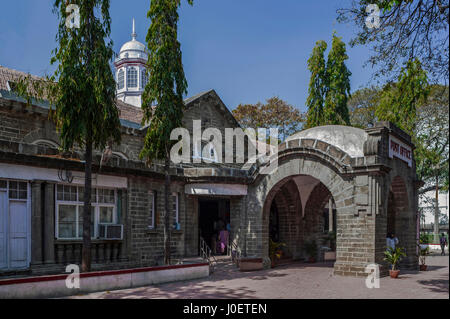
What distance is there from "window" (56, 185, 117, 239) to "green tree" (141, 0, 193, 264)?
1722 millimetres

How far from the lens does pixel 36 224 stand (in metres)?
10.9

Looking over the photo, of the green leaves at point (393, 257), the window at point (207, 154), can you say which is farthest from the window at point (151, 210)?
the green leaves at point (393, 257)

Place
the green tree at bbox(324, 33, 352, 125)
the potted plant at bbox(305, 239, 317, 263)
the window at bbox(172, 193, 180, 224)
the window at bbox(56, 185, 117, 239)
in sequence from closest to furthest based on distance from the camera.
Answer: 1. the window at bbox(56, 185, 117, 239)
2. the window at bbox(172, 193, 180, 224)
3. the potted plant at bbox(305, 239, 317, 263)
4. the green tree at bbox(324, 33, 352, 125)

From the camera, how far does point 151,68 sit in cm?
1309

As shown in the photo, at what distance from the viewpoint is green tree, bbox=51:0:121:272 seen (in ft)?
33.4

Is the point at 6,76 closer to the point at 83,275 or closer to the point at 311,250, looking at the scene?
the point at 83,275

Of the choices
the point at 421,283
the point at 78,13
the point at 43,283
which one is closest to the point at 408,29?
the point at 421,283

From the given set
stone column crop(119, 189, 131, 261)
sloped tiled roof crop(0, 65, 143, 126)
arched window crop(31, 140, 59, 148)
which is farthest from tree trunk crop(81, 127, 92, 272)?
sloped tiled roof crop(0, 65, 143, 126)

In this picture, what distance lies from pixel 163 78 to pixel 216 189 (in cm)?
475

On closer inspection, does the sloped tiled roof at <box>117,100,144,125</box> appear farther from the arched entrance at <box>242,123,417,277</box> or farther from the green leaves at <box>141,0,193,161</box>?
the arched entrance at <box>242,123,417,277</box>

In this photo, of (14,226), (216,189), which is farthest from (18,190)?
(216,189)

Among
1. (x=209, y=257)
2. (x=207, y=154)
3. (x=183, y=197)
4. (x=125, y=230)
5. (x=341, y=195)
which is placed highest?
(x=207, y=154)
